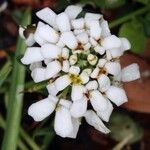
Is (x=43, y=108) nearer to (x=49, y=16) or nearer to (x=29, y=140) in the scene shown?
(x=49, y=16)

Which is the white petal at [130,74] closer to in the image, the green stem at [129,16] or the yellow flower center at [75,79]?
the yellow flower center at [75,79]

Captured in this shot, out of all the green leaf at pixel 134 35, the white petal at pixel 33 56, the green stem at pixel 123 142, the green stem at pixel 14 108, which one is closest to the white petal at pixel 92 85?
the white petal at pixel 33 56

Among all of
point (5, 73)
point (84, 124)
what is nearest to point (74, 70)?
point (5, 73)

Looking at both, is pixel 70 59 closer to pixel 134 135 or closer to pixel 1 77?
pixel 1 77

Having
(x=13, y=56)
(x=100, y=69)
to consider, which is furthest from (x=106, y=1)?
(x=100, y=69)

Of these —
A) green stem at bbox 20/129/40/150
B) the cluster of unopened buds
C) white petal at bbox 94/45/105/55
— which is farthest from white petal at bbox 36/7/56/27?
green stem at bbox 20/129/40/150
